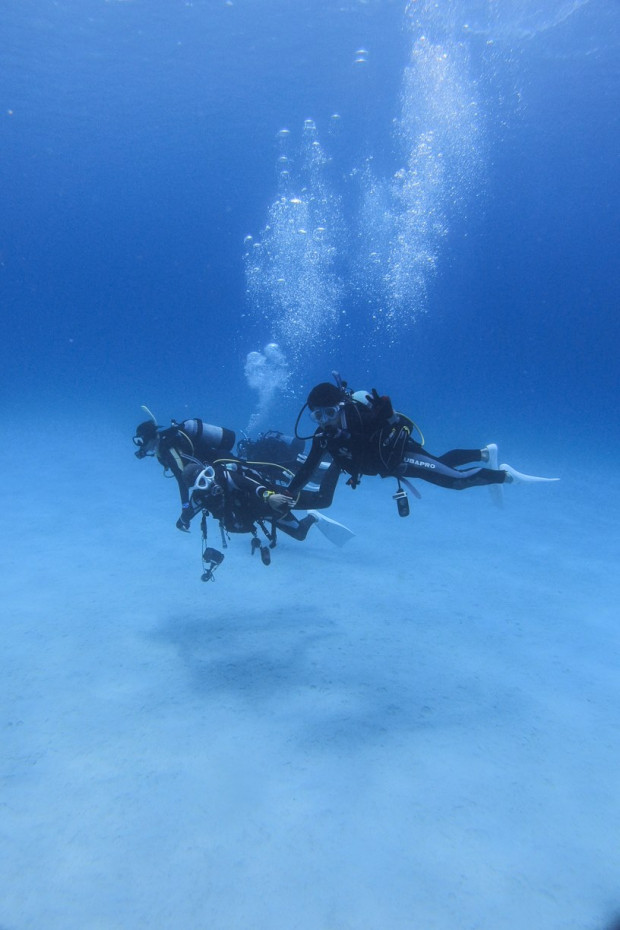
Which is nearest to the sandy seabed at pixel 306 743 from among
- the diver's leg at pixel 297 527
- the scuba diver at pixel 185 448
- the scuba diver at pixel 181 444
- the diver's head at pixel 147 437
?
the diver's leg at pixel 297 527

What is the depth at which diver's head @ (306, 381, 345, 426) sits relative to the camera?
196 inches

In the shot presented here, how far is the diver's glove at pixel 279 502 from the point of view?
488 centimetres

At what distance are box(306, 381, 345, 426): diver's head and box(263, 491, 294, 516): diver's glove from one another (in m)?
0.84

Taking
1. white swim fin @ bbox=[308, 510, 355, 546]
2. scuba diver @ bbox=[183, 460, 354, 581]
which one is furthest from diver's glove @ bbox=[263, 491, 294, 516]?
white swim fin @ bbox=[308, 510, 355, 546]

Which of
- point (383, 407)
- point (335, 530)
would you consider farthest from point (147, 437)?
point (335, 530)

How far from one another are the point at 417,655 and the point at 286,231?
34.2 metres

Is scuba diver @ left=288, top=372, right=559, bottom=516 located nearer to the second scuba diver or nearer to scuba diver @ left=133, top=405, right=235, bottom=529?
the second scuba diver

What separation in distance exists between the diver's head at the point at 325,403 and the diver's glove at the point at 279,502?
84cm

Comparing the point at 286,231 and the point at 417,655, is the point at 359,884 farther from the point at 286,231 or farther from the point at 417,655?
the point at 286,231

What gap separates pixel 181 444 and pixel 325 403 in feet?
8.05

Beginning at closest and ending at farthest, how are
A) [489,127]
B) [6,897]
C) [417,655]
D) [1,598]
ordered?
[6,897] < [417,655] < [1,598] < [489,127]

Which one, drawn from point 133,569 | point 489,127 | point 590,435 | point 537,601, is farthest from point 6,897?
point 489,127

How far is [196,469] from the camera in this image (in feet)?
Answer: 17.4

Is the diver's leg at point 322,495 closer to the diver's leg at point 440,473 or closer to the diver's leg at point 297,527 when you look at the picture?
the diver's leg at point 297,527
